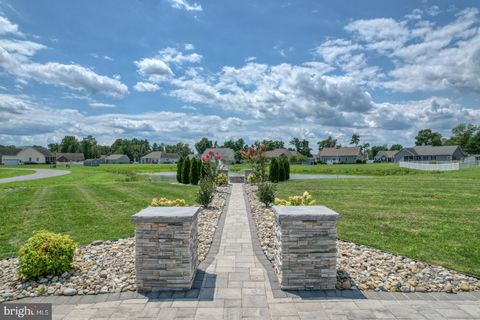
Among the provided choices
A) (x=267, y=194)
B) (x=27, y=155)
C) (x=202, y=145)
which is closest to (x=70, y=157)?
(x=27, y=155)

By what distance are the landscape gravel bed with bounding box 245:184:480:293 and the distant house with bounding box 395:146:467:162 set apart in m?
66.7

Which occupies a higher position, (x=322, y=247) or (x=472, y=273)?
(x=322, y=247)

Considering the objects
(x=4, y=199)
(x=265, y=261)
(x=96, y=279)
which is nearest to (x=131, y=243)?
(x=96, y=279)

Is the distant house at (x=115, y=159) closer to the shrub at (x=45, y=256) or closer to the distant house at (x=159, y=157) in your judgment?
the distant house at (x=159, y=157)

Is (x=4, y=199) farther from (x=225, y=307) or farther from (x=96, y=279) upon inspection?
(x=225, y=307)

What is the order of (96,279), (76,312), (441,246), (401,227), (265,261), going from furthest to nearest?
(401,227) → (441,246) → (265,261) → (96,279) → (76,312)

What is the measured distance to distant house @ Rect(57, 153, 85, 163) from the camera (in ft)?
281

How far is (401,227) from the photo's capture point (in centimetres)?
772

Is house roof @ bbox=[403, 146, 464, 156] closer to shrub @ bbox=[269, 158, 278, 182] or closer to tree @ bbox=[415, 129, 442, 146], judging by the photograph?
tree @ bbox=[415, 129, 442, 146]

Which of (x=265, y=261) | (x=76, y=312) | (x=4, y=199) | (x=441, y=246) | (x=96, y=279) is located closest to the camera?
(x=76, y=312)

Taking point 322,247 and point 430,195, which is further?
point 430,195

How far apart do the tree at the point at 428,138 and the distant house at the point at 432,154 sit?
19133 millimetres

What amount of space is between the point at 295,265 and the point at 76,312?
2836mm

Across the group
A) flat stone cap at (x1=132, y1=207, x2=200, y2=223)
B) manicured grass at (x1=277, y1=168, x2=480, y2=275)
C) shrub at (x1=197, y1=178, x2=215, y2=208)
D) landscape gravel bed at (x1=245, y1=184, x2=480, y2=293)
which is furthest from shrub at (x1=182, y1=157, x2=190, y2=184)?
flat stone cap at (x1=132, y1=207, x2=200, y2=223)
